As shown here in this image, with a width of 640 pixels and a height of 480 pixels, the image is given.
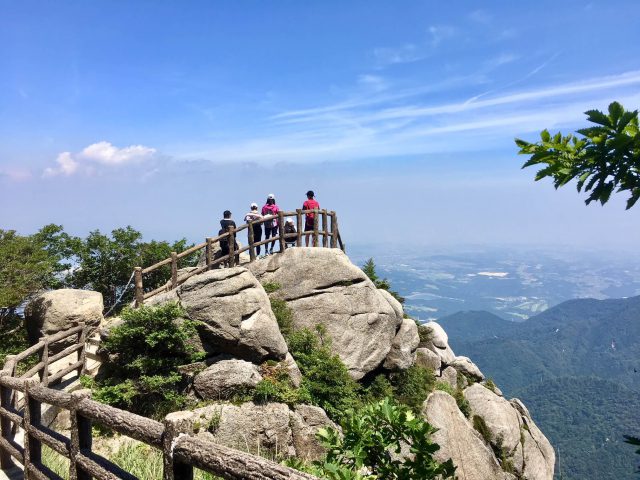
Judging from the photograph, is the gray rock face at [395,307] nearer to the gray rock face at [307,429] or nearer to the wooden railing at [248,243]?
the wooden railing at [248,243]

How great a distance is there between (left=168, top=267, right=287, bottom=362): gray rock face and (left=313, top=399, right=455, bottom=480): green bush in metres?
10.4

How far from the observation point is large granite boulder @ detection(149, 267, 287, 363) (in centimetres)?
1501

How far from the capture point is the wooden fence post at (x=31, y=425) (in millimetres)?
6402

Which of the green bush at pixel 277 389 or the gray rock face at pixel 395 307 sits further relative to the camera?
the gray rock face at pixel 395 307

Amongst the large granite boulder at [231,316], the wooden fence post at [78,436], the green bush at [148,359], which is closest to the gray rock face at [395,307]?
the large granite boulder at [231,316]

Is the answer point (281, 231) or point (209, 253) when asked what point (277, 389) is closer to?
point (209, 253)

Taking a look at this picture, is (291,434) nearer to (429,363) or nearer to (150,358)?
(150,358)

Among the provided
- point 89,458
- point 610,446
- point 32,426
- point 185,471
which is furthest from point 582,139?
point 610,446

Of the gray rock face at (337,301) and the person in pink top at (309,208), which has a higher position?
the person in pink top at (309,208)

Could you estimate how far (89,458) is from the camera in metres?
5.33

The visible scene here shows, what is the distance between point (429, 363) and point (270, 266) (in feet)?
30.8

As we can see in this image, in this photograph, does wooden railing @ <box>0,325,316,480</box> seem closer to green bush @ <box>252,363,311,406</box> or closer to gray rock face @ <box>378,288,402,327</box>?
green bush @ <box>252,363,311,406</box>

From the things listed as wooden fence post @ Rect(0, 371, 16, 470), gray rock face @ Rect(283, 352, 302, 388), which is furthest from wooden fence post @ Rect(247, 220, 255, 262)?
wooden fence post @ Rect(0, 371, 16, 470)

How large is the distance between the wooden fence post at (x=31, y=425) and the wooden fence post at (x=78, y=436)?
52.5 inches
